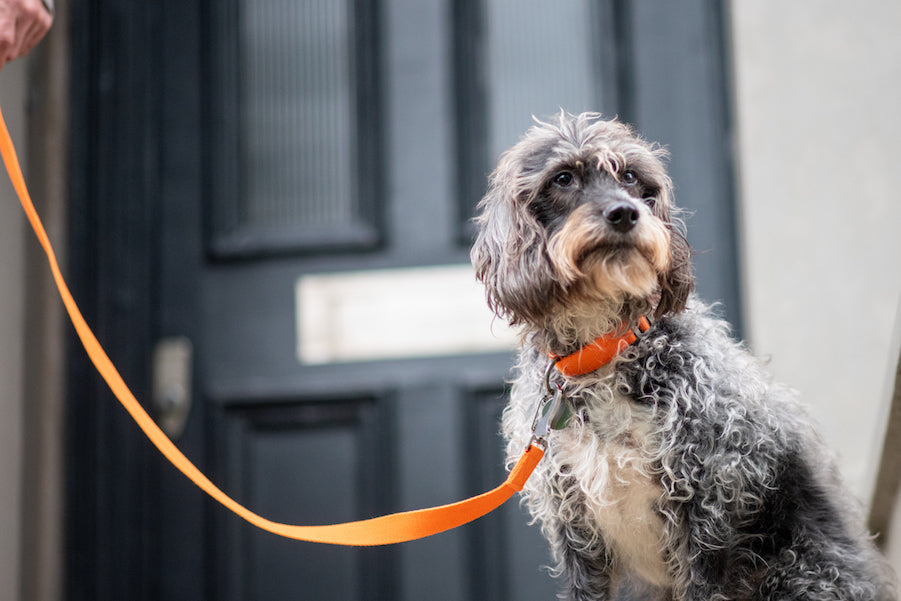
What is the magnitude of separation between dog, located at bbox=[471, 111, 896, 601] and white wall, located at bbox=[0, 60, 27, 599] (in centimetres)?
172

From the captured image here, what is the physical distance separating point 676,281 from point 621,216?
0.15m

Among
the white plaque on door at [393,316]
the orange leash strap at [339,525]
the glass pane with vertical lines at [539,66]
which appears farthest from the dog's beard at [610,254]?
the glass pane with vertical lines at [539,66]

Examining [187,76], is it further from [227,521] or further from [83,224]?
[227,521]

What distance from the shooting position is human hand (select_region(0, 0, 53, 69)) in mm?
1363

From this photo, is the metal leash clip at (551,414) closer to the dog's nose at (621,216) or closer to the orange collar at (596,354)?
the orange collar at (596,354)

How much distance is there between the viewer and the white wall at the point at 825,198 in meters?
2.29

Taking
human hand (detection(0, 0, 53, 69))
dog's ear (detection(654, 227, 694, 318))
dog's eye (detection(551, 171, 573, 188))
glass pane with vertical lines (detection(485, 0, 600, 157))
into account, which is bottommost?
dog's ear (detection(654, 227, 694, 318))

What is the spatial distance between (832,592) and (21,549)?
2239 millimetres

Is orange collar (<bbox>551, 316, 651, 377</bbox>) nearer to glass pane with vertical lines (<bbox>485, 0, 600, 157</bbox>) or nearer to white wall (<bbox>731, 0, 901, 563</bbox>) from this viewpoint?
white wall (<bbox>731, 0, 901, 563</bbox>)

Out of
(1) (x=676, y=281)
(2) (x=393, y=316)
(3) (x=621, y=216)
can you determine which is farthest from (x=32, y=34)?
(2) (x=393, y=316)

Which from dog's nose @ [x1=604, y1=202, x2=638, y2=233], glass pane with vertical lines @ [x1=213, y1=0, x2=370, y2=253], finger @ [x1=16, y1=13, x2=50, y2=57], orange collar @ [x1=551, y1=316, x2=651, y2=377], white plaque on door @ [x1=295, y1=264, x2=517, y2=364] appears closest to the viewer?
dog's nose @ [x1=604, y1=202, x2=638, y2=233]

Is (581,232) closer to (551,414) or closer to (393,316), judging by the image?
(551,414)

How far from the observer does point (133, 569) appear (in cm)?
250

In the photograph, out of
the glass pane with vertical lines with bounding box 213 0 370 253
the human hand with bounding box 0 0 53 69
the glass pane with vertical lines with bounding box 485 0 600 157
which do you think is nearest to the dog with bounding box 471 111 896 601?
the human hand with bounding box 0 0 53 69
